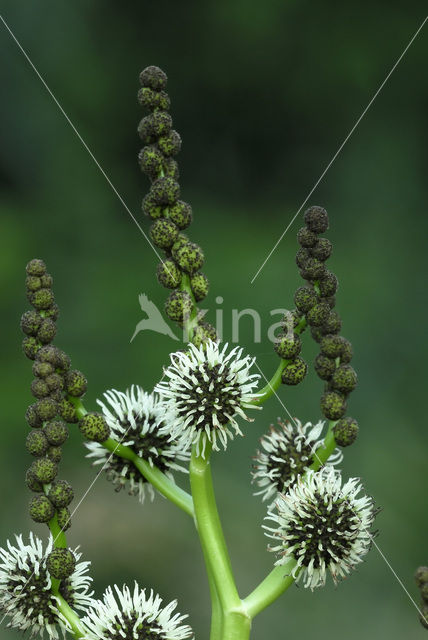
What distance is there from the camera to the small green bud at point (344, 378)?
1.47 m

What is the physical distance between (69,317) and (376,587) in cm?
149

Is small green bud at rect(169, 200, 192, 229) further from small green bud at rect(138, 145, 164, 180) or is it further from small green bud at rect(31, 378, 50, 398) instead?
small green bud at rect(31, 378, 50, 398)

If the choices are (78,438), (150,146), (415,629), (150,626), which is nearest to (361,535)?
(150,626)

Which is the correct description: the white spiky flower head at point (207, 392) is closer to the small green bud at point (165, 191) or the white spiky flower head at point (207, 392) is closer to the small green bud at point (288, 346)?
the small green bud at point (288, 346)

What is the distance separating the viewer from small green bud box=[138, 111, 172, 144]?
1.47 metres

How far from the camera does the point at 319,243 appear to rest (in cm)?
144

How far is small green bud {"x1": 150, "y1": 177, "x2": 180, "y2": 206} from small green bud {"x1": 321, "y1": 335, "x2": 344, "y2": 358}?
29 centimetres

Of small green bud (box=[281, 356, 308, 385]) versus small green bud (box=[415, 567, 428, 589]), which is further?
small green bud (box=[281, 356, 308, 385])

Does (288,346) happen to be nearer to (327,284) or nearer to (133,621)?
(327,284)

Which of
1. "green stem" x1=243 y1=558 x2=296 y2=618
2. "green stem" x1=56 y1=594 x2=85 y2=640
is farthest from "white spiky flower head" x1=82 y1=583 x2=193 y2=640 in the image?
"green stem" x1=243 y1=558 x2=296 y2=618

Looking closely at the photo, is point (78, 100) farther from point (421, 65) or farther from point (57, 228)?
point (421, 65)

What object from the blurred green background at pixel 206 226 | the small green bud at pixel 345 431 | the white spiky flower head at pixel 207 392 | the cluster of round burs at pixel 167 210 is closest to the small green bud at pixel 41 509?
the white spiky flower head at pixel 207 392

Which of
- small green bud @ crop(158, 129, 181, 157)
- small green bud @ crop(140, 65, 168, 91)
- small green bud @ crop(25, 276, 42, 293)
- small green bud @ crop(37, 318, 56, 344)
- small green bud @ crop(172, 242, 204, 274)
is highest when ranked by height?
small green bud @ crop(140, 65, 168, 91)

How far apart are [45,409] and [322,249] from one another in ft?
1.43
